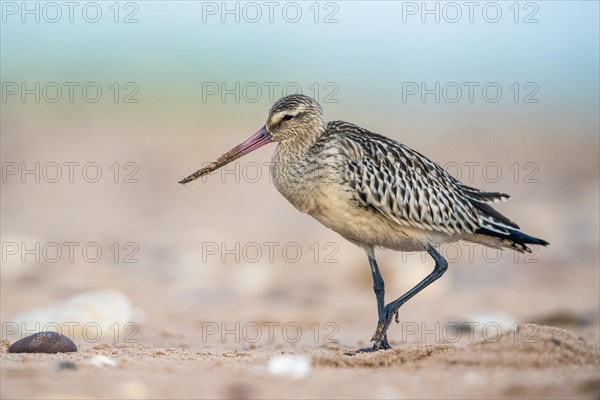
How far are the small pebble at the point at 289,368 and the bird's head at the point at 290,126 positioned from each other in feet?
9.34

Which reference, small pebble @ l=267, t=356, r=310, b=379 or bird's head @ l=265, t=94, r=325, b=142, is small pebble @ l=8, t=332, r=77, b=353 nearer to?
small pebble @ l=267, t=356, r=310, b=379

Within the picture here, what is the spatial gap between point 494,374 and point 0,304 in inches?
285

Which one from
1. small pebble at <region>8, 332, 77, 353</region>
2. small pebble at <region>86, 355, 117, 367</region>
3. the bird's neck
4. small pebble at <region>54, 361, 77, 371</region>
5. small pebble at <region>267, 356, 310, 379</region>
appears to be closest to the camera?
small pebble at <region>54, 361, 77, 371</region>

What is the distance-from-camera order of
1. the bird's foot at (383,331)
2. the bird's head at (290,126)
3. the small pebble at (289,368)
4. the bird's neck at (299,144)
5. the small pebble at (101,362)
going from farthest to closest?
1. the bird's head at (290,126)
2. the bird's neck at (299,144)
3. the bird's foot at (383,331)
4. the small pebble at (101,362)
5. the small pebble at (289,368)

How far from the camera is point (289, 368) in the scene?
641cm

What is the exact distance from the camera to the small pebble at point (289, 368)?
634 centimetres

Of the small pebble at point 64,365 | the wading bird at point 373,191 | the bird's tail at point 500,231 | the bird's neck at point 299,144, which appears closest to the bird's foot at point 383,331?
the wading bird at point 373,191

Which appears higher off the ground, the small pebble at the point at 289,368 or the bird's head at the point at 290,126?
the bird's head at the point at 290,126

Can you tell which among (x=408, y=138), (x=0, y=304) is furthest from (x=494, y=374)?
(x=408, y=138)

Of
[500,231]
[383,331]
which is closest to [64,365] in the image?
[383,331]

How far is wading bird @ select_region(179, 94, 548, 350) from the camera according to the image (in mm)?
8602

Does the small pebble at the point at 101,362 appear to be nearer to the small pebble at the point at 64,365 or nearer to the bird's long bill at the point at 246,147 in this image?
the small pebble at the point at 64,365

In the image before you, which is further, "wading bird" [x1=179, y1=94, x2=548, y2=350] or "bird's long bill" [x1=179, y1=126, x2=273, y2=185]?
"bird's long bill" [x1=179, y1=126, x2=273, y2=185]

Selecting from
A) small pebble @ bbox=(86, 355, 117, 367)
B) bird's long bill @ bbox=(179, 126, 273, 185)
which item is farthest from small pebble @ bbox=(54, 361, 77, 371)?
bird's long bill @ bbox=(179, 126, 273, 185)
